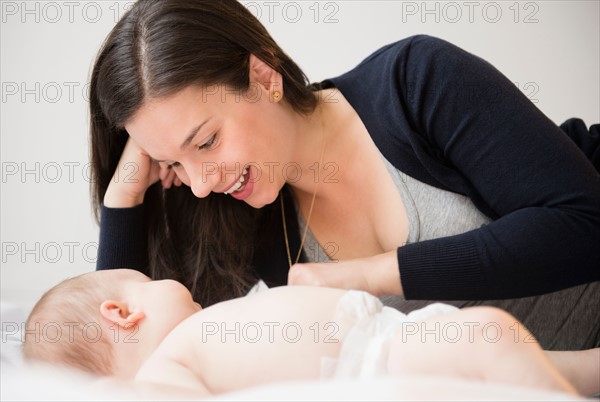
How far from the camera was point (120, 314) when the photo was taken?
1182 mm

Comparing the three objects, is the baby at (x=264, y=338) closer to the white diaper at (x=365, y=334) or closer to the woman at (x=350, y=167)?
the white diaper at (x=365, y=334)

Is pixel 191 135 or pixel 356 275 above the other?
pixel 191 135

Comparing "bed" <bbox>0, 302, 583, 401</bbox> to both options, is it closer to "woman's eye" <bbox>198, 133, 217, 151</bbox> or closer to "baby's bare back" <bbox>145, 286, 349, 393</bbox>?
"baby's bare back" <bbox>145, 286, 349, 393</bbox>

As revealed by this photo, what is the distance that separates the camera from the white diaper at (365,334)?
95 cm

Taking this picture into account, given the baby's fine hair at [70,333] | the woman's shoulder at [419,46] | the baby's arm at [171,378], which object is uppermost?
the woman's shoulder at [419,46]

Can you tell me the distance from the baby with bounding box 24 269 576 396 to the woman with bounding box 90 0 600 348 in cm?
13

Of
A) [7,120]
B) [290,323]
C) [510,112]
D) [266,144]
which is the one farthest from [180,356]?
[7,120]

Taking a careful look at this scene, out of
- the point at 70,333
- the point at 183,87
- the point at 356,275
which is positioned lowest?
the point at 70,333

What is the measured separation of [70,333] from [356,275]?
49 cm

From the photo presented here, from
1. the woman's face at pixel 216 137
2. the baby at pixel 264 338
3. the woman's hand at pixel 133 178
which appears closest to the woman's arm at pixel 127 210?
the woman's hand at pixel 133 178

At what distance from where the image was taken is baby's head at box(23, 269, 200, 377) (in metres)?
1.12

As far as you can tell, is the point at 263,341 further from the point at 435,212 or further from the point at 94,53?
the point at 94,53

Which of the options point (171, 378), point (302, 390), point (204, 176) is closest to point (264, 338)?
point (171, 378)

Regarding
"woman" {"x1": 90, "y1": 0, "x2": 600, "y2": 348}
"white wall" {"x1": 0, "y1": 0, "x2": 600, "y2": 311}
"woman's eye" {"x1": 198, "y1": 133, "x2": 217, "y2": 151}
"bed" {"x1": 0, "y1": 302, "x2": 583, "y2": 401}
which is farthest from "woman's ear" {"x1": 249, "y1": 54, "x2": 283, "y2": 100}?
"white wall" {"x1": 0, "y1": 0, "x2": 600, "y2": 311}
